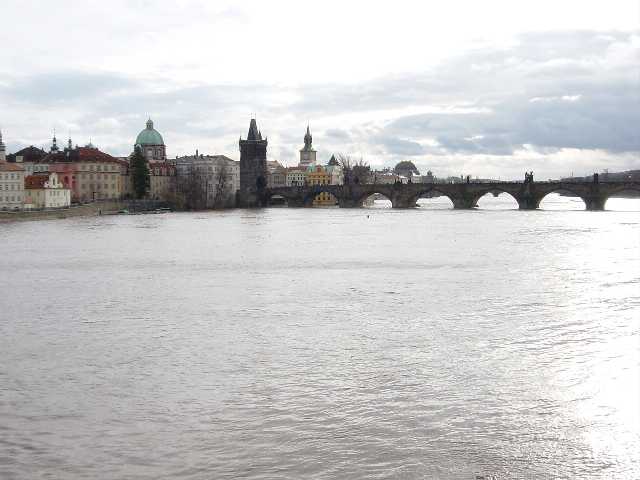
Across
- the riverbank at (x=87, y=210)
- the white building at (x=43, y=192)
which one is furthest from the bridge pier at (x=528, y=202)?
the white building at (x=43, y=192)

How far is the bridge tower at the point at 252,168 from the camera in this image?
128 m

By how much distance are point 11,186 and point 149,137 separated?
70.0m

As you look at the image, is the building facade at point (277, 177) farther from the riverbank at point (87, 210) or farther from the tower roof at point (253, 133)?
the riverbank at point (87, 210)

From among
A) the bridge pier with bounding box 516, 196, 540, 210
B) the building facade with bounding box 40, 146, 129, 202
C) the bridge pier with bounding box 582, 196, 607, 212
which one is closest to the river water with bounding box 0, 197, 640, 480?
the bridge pier with bounding box 582, 196, 607, 212

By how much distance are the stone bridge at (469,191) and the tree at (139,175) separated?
22.3m

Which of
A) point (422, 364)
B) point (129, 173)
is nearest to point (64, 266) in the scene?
point (422, 364)

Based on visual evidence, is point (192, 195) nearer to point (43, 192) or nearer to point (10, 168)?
point (43, 192)

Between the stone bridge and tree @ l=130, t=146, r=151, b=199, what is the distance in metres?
22.3

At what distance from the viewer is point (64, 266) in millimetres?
36312

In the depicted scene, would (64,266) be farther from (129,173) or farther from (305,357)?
(129,173)

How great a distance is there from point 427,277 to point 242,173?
106 metres

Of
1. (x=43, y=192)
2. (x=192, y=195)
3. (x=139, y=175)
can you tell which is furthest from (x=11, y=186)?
(x=192, y=195)

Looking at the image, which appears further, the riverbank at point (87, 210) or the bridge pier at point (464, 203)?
the bridge pier at point (464, 203)

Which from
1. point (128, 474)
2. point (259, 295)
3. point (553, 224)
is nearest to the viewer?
point (128, 474)
